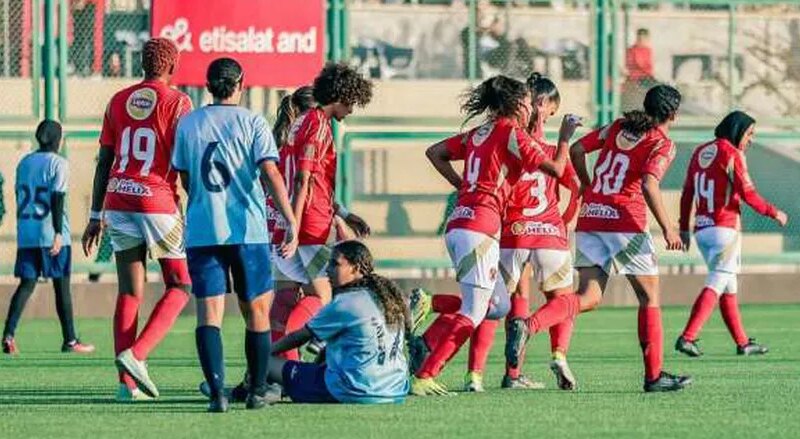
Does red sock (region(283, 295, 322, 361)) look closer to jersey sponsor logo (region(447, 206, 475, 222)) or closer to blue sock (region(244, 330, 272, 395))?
jersey sponsor logo (region(447, 206, 475, 222))

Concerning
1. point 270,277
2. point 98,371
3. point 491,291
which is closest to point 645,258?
point 491,291

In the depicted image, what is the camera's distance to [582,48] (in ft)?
84.2

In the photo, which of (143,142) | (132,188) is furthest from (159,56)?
Result: (132,188)

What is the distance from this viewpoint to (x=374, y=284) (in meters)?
12.5

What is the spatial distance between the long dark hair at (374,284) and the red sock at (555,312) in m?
1.50

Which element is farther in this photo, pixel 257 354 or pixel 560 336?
pixel 560 336

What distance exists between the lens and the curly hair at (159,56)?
1295 cm

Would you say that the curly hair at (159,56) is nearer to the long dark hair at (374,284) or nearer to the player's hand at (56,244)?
the long dark hair at (374,284)

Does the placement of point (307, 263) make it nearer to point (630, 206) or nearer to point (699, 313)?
point (630, 206)

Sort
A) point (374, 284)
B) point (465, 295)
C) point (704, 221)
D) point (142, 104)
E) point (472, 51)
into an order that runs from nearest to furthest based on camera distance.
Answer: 1. point (374, 284)
2. point (142, 104)
3. point (465, 295)
4. point (704, 221)
5. point (472, 51)

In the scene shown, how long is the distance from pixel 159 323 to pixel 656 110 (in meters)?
3.49

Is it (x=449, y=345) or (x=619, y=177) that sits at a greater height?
(x=619, y=177)

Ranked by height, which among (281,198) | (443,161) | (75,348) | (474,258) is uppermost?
(443,161)

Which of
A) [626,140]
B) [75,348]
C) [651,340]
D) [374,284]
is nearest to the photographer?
[374,284]
